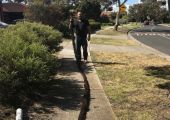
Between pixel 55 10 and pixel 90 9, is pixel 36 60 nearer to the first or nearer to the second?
pixel 55 10

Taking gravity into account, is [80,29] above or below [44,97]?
above

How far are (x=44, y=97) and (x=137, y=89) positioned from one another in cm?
241

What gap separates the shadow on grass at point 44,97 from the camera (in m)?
8.57

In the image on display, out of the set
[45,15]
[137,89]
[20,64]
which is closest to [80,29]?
[137,89]

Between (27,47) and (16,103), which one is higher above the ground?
(27,47)

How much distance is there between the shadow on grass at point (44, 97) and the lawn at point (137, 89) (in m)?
0.74

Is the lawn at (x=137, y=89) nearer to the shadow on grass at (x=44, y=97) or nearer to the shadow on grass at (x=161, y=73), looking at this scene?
the shadow on grass at (x=161, y=73)

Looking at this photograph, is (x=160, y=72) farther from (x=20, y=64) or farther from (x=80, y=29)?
(x=20, y=64)

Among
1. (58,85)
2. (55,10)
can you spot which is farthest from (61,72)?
(55,10)

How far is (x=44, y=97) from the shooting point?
382 inches

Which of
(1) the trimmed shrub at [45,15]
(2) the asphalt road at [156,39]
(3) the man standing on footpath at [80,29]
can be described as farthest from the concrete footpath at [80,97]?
(1) the trimmed shrub at [45,15]

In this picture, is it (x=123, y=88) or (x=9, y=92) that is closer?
(x=9, y=92)

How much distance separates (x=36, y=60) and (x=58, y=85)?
226 centimetres

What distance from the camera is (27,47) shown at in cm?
959
